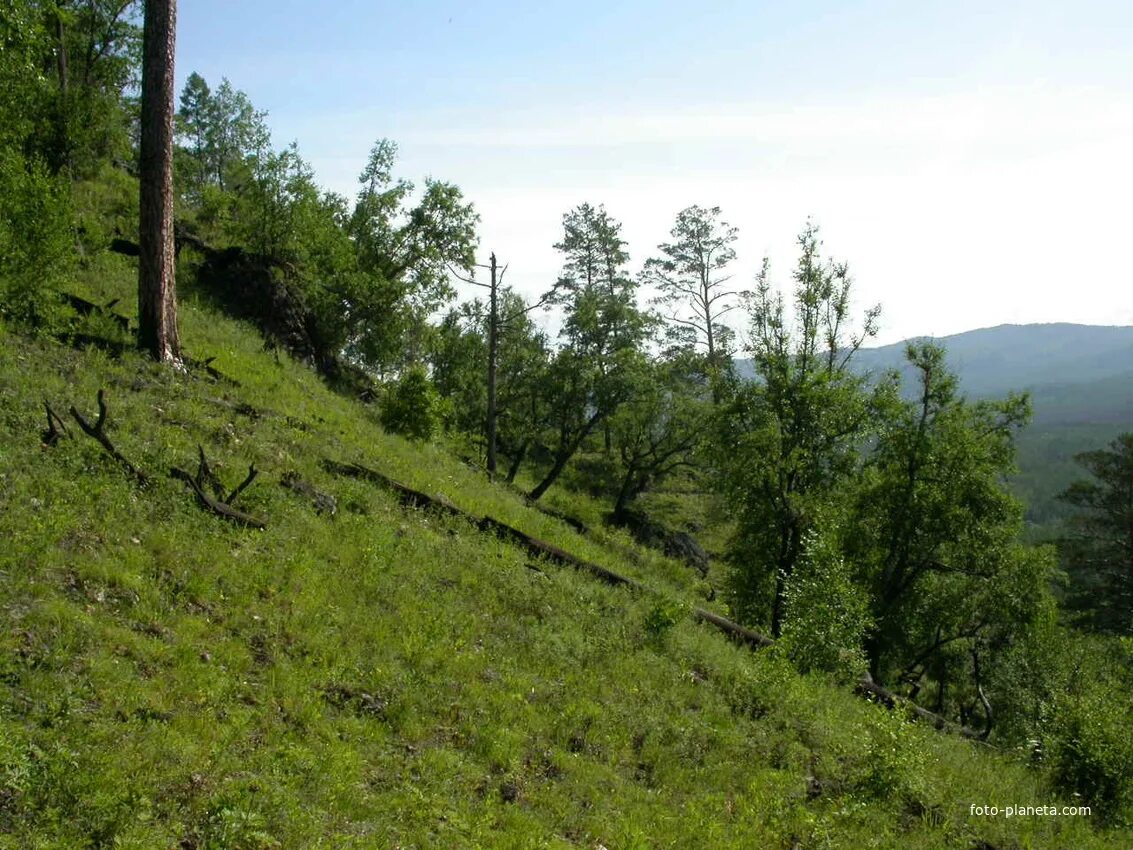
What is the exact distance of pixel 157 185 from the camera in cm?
1479

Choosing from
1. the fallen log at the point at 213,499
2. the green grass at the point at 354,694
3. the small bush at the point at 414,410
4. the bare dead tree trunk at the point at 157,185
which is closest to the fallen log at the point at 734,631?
the green grass at the point at 354,694

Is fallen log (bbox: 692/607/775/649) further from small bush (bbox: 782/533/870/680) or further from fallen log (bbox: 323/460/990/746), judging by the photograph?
small bush (bbox: 782/533/870/680)

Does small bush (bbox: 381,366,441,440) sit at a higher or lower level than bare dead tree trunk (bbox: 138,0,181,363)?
lower

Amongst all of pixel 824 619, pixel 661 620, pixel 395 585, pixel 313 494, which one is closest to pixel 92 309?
pixel 313 494

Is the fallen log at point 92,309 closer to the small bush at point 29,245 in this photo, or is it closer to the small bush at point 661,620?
the small bush at point 29,245

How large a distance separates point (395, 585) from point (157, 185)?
380 inches

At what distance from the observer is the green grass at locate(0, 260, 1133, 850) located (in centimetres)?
587

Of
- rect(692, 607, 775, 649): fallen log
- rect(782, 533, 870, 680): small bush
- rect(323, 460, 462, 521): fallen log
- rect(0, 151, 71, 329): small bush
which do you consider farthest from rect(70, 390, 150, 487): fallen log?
rect(782, 533, 870, 680): small bush

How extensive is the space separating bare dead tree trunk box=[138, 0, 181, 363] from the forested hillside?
0.07m

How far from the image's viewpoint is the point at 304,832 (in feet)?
18.6

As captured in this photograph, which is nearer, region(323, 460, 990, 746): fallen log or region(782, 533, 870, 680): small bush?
region(782, 533, 870, 680): small bush

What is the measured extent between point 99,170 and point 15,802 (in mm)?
27613

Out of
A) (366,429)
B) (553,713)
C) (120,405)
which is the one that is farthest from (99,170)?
(553,713)

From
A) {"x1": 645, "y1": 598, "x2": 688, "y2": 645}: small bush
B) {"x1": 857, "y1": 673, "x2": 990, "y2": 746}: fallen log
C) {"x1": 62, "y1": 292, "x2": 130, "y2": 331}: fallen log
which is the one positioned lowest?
{"x1": 857, "y1": 673, "x2": 990, "y2": 746}: fallen log
